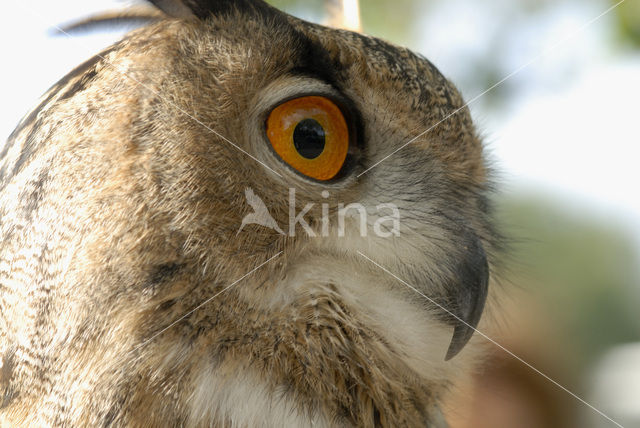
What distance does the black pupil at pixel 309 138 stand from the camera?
983 mm

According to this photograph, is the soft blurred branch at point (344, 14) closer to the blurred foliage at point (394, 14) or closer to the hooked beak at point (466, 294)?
the hooked beak at point (466, 294)

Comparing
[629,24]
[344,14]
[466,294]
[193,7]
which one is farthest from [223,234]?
[629,24]

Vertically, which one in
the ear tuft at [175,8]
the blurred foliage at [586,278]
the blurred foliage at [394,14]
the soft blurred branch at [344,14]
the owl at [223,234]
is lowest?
the blurred foliage at [586,278]

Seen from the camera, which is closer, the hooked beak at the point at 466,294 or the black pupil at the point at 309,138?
the black pupil at the point at 309,138

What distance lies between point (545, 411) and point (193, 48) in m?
2.84

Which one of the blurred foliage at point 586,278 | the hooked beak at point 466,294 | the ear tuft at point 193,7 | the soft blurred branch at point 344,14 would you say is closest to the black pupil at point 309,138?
the ear tuft at point 193,7

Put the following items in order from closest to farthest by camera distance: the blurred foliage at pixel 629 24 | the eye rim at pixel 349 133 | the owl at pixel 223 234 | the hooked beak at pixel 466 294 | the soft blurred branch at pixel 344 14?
the owl at pixel 223 234 < the eye rim at pixel 349 133 < the hooked beak at pixel 466 294 < the soft blurred branch at pixel 344 14 < the blurred foliage at pixel 629 24

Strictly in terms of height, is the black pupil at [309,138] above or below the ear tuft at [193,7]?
below

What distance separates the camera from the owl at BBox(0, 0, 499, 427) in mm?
863

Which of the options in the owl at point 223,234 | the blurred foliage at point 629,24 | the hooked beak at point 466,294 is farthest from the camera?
the blurred foliage at point 629,24

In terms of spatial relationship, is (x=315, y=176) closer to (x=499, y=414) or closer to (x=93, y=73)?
(x=93, y=73)

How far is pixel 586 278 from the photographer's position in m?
5.45

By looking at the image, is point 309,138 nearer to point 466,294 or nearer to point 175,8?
point 175,8

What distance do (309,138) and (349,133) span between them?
0.09 m
